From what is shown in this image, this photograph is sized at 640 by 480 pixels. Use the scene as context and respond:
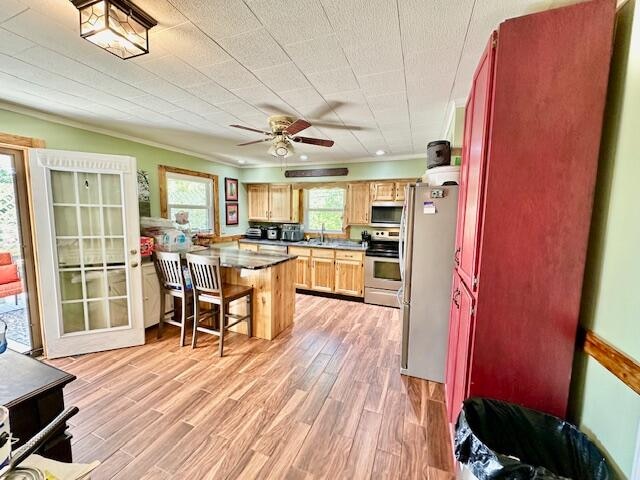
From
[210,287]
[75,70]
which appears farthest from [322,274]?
[75,70]

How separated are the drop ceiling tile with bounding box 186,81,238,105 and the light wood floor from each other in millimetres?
2327

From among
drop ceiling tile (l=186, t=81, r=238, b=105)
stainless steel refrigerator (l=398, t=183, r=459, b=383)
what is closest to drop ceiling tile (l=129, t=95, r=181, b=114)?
drop ceiling tile (l=186, t=81, r=238, b=105)

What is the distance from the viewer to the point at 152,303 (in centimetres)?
318

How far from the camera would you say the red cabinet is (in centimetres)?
104

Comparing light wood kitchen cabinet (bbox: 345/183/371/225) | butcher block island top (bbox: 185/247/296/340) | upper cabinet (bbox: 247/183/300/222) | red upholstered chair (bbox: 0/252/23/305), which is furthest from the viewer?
upper cabinet (bbox: 247/183/300/222)

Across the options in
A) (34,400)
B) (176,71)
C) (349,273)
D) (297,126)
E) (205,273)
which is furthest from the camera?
(349,273)

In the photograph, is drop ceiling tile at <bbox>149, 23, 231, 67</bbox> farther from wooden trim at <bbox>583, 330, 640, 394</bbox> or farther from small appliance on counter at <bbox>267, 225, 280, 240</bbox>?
small appliance on counter at <bbox>267, 225, 280, 240</bbox>

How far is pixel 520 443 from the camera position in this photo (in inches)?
46.8

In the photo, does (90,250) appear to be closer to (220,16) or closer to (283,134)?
(283,134)

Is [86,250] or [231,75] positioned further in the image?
[86,250]

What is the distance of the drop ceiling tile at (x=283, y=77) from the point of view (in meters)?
1.75

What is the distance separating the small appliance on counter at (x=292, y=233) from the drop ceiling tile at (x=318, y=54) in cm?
351

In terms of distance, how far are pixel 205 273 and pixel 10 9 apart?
198 cm

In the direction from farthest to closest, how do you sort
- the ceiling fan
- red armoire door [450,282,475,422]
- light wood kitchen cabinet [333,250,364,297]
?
1. light wood kitchen cabinet [333,250,364,297]
2. the ceiling fan
3. red armoire door [450,282,475,422]
